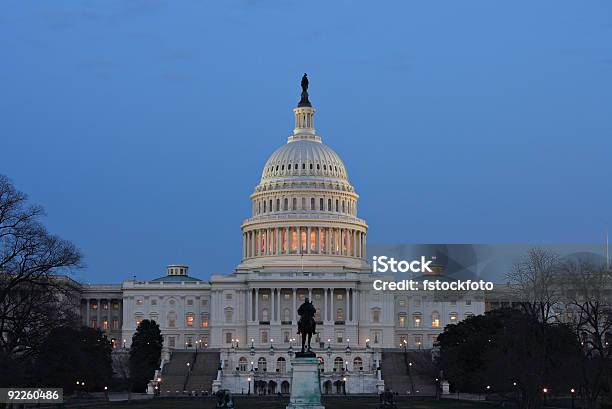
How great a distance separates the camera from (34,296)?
91.6 metres

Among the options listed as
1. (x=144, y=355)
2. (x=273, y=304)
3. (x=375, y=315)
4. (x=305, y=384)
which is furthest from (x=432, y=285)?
(x=305, y=384)

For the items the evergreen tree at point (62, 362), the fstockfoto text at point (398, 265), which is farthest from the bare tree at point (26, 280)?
the fstockfoto text at point (398, 265)

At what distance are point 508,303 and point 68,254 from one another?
106777 mm

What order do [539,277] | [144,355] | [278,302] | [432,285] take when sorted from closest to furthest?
[539,277] < [144,355] < [432,285] < [278,302]

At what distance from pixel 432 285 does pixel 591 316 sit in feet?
306

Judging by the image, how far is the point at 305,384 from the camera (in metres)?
70.8

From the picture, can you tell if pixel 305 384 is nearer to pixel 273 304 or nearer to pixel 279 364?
pixel 279 364

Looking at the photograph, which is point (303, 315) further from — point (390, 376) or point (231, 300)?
point (231, 300)

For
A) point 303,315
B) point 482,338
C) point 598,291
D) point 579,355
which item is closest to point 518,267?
point 482,338

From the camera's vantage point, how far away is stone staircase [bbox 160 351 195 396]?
15225cm

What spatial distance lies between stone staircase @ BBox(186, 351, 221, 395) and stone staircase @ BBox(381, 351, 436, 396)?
61.4 feet

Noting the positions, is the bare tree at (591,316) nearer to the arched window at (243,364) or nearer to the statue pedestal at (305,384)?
the statue pedestal at (305,384)

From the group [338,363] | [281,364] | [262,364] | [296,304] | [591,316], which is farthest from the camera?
[296,304]

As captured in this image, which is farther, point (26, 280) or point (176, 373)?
point (176, 373)
